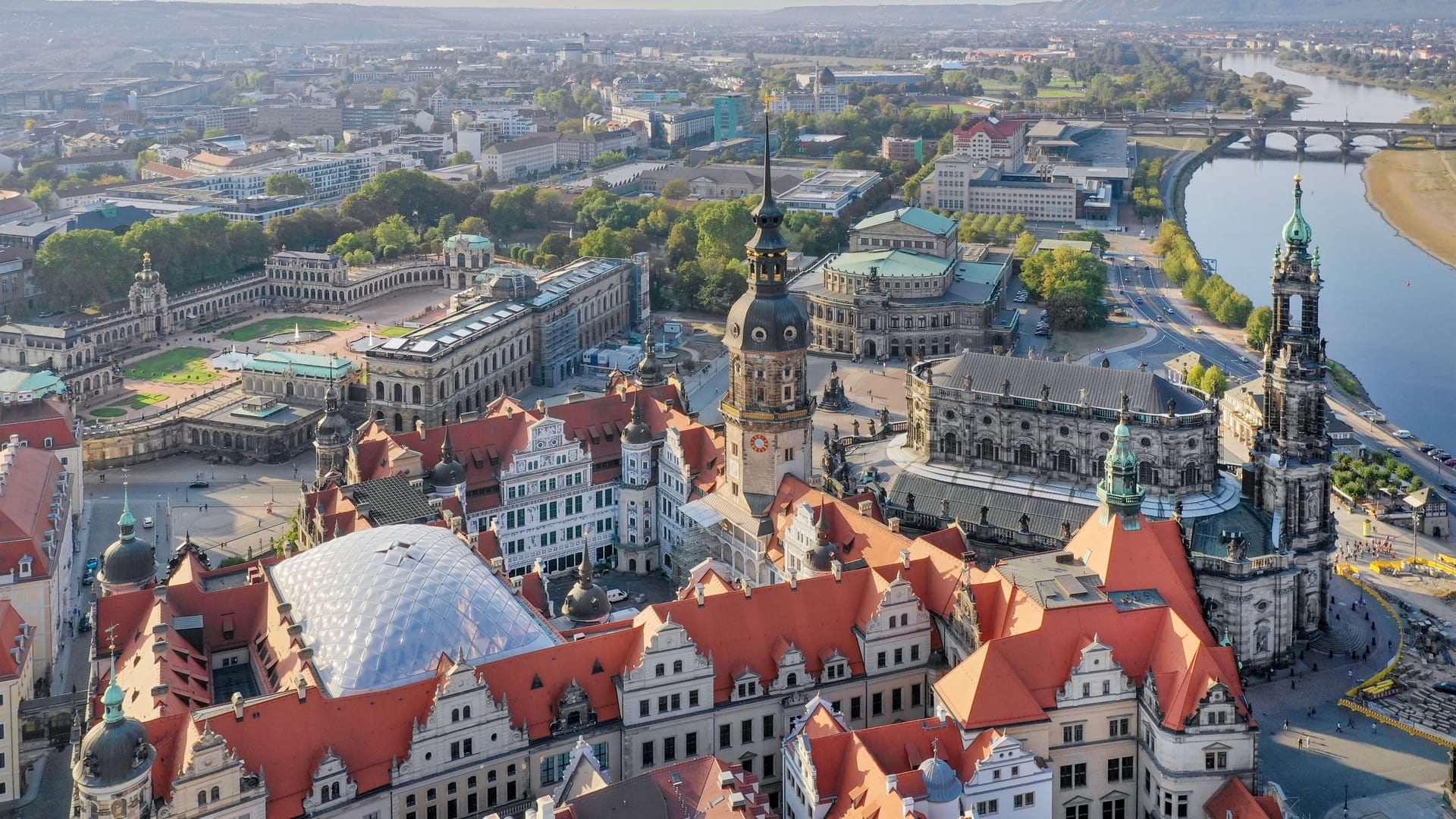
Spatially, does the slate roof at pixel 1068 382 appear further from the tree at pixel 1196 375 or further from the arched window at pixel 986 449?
the tree at pixel 1196 375

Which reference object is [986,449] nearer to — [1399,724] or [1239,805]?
[1399,724]

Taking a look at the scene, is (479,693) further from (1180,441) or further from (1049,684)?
(1180,441)

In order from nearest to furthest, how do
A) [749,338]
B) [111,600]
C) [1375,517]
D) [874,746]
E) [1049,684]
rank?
[874,746], [1049,684], [111,600], [749,338], [1375,517]

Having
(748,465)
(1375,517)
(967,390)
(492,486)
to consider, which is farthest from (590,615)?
(1375,517)

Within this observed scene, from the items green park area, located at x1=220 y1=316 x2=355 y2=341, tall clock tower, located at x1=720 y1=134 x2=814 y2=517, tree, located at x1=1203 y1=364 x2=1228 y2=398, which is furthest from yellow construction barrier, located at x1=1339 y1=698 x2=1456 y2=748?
green park area, located at x1=220 y1=316 x2=355 y2=341

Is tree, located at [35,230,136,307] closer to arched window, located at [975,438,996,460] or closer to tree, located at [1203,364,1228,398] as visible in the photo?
arched window, located at [975,438,996,460]
